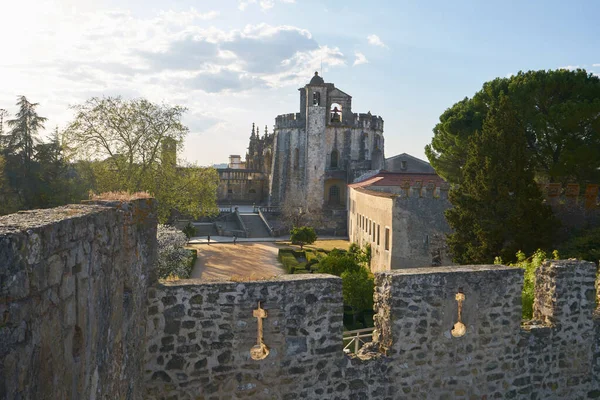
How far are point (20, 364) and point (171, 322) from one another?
10.6ft

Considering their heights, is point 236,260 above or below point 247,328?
below

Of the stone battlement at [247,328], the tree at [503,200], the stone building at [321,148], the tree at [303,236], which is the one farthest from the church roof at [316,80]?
the stone battlement at [247,328]

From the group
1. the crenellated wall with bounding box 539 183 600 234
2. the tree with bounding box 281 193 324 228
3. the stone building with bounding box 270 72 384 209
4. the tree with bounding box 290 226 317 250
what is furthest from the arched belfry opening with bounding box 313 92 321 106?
the crenellated wall with bounding box 539 183 600 234

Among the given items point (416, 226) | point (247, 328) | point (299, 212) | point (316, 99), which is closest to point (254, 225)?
point (299, 212)

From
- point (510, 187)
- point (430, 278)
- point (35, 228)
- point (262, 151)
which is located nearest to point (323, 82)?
point (262, 151)

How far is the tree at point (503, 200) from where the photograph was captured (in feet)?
48.9

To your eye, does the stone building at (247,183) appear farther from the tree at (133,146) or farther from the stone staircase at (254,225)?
the tree at (133,146)

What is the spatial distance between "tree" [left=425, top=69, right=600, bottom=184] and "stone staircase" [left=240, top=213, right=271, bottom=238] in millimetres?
20854

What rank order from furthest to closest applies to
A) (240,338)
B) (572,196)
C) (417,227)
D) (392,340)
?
(417,227)
(572,196)
(392,340)
(240,338)

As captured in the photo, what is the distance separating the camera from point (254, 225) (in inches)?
1662

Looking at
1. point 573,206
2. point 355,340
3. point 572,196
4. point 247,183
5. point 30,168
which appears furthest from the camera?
point 247,183

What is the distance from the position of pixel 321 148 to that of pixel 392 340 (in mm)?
43404

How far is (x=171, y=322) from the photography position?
18.7 feet

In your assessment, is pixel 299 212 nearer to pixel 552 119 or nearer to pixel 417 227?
pixel 417 227
